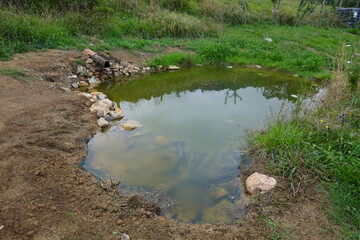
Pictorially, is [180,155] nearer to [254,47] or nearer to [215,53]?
[215,53]

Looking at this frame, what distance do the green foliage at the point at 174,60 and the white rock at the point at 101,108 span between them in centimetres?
329

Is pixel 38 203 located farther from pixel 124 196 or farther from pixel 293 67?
pixel 293 67

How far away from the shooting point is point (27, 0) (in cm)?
930

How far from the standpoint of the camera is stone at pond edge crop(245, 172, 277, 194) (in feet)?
10.3

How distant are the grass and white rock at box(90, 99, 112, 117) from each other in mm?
2662

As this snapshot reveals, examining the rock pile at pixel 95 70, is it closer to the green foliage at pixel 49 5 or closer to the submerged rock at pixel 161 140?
the submerged rock at pixel 161 140

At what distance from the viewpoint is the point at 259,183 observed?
3.20 m

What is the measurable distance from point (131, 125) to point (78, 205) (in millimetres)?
2113

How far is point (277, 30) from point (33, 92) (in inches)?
500

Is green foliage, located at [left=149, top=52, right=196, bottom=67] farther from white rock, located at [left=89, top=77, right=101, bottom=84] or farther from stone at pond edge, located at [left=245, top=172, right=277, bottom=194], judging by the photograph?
stone at pond edge, located at [left=245, top=172, right=277, bottom=194]

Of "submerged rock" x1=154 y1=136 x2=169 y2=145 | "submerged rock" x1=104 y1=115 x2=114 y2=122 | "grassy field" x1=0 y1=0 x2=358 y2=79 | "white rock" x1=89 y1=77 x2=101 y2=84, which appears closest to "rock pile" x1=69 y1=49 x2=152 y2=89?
"white rock" x1=89 y1=77 x2=101 y2=84

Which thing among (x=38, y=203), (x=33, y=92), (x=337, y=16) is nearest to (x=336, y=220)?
(x=38, y=203)

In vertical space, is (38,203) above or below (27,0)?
below

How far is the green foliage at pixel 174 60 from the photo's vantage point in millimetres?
8320
